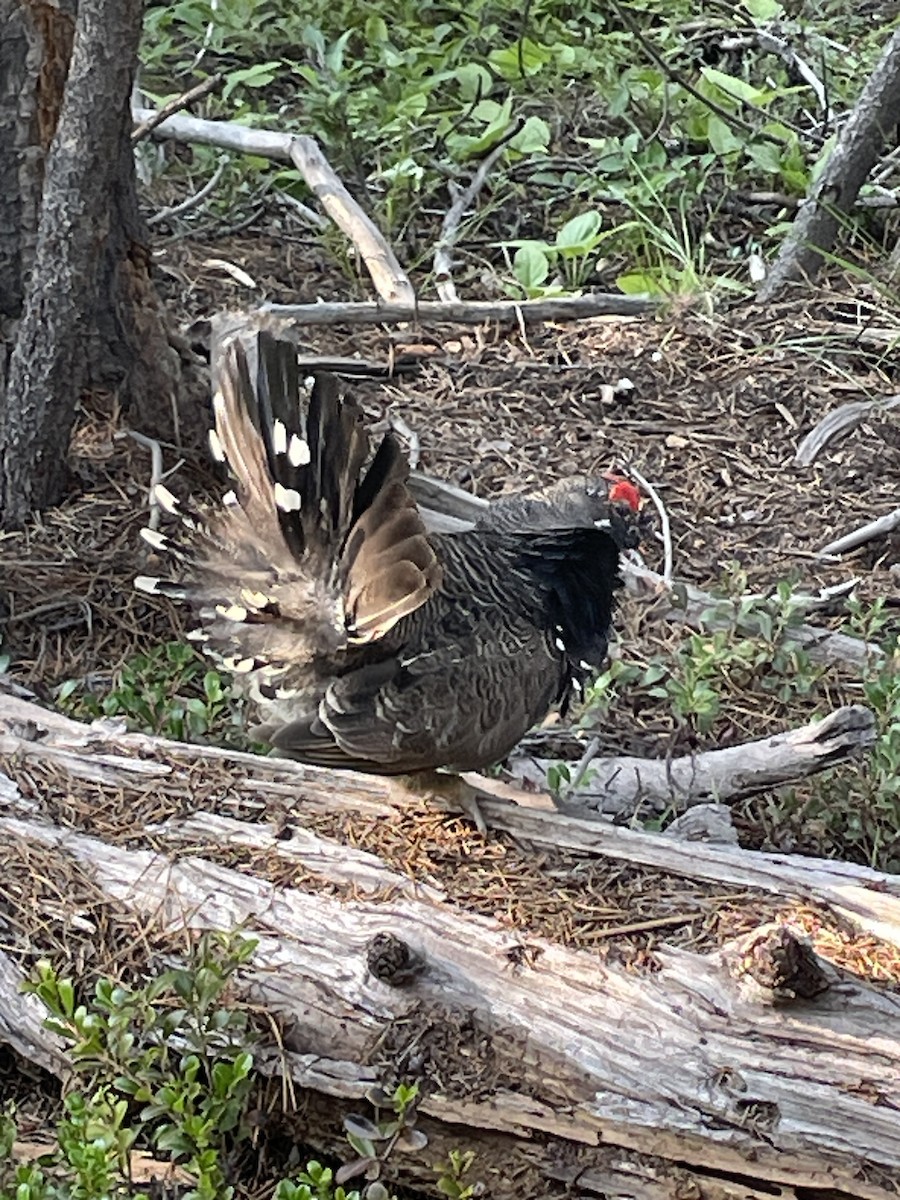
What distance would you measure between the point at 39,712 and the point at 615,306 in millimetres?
3805

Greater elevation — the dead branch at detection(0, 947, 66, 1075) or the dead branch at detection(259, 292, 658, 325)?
the dead branch at detection(259, 292, 658, 325)

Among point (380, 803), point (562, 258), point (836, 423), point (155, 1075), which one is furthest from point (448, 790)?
point (562, 258)

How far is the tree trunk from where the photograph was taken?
4.54 metres

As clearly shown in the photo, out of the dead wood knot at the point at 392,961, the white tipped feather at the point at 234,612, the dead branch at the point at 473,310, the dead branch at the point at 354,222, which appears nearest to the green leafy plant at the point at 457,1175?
the dead wood knot at the point at 392,961

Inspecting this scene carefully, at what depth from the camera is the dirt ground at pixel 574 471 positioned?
3570mm

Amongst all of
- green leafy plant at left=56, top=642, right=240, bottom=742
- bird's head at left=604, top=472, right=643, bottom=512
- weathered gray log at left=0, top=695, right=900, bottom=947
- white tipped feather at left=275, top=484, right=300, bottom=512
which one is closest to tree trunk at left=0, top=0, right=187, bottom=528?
green leafy plant at left=56, top=642, right=240, bottom=742

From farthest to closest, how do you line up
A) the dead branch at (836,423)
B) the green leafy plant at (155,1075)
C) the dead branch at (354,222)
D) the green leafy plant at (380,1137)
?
1. the dead branch at (354,222)
2. the dead branch at (836,423)
3. the green leafy plant at (380,1137)
4. the green leafy plant at (155,1075)

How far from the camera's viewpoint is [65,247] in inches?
183

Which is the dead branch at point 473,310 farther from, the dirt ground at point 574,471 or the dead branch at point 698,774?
the dead branch at point 698,774

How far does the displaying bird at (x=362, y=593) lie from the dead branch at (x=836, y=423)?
2.33m

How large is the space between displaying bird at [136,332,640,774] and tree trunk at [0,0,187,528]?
44.4 inches

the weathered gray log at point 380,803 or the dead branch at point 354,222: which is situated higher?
the dead branch at point 354,222

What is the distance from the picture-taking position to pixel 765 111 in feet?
25.4

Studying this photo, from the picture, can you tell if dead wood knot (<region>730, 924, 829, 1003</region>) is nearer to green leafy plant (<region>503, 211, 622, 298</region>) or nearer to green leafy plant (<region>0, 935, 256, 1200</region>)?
green leafy plant (<region>0, 935, 256, 1200</region>)
